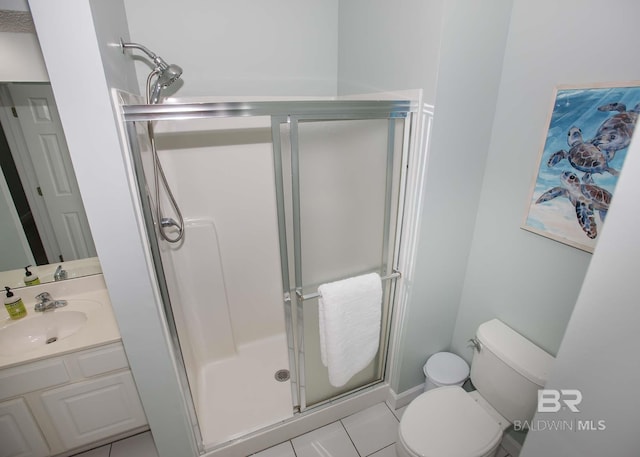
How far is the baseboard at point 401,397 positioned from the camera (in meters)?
1.88

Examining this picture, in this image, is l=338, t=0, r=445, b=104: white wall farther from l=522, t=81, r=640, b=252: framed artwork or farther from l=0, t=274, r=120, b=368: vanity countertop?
l=0, t=274, r=120, b=368: vanity countertop

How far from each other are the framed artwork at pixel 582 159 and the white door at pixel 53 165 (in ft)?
7.34

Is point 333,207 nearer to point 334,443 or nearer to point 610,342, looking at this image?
point 610,342

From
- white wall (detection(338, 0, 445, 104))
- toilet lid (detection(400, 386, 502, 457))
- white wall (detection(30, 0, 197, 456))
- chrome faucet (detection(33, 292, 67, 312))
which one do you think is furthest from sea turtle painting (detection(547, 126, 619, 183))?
chrome faucet (detection(33, 292, 67, 312))

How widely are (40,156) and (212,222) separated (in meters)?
0.88

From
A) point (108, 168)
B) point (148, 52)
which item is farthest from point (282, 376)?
point (148, 52)

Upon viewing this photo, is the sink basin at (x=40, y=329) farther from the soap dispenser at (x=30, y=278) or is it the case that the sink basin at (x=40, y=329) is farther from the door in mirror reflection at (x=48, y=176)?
the door in mirror reflection at (x=48, y=176)

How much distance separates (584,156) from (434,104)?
598 mm

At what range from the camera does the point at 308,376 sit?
165cm

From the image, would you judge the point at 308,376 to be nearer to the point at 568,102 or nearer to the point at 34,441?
the point at 34,441

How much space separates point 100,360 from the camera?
1.43 m

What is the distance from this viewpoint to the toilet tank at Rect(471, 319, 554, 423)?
1.33 m

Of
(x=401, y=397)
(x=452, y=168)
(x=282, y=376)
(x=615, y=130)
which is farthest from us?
(x=282, y=376)

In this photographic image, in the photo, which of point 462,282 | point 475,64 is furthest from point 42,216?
point 462,282
